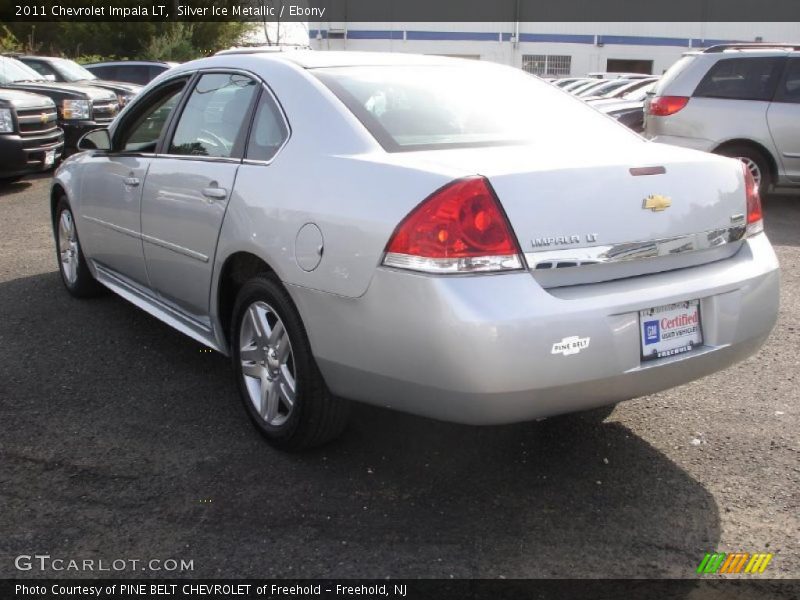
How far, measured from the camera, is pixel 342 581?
2770mm

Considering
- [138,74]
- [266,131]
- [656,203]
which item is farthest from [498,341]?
[138,74]

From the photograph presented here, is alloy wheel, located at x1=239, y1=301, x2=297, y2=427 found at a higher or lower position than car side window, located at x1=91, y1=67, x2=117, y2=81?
lower

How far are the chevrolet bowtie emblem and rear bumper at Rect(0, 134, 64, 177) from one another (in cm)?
960

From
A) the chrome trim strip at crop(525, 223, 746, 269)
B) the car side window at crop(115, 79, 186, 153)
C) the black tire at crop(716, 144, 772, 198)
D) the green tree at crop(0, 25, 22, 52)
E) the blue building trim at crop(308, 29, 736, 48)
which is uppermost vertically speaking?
the blue building trim at crop(308, 29, 736, 48)

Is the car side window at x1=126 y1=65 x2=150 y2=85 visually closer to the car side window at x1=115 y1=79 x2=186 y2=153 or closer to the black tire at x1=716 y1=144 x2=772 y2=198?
the black tire at x1=716 y1=144 x2=772 y2=198

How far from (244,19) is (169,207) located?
1490 inches

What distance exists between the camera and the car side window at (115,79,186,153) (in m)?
4.75

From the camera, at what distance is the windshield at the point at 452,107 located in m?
3.52

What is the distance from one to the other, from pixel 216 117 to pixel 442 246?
1814 millimetres

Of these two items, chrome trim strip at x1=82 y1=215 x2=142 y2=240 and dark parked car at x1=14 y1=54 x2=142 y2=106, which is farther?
dark parked car at x1=14 y1=54 x2=142 y2=106

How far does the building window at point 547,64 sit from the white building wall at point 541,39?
29 centimetres

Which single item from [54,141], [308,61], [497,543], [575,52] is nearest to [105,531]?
[497,543]

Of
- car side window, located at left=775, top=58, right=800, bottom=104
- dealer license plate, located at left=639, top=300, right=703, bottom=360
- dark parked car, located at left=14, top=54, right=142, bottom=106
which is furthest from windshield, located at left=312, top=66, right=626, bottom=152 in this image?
dark parked car, located at left=14, top=54, right=142, bottom=106

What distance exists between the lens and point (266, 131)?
12.5 feet
